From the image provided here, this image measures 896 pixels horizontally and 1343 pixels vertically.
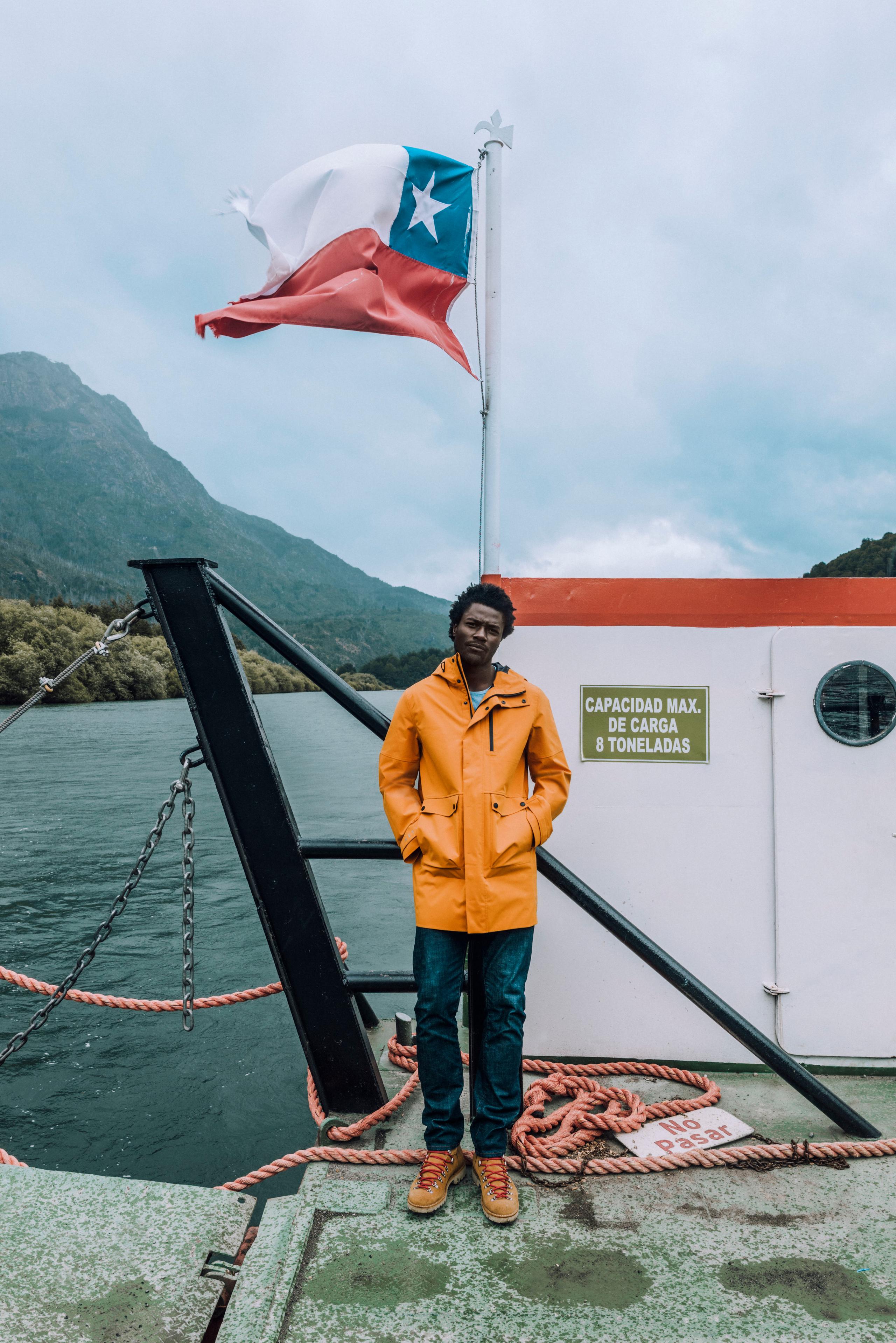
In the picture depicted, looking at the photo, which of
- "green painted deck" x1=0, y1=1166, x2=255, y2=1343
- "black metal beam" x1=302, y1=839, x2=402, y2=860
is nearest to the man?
"black metal beam" x1=302, y1=839, x2=402, y2=860

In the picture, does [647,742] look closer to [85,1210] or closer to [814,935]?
[814,935]

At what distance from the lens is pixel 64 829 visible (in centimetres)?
1677

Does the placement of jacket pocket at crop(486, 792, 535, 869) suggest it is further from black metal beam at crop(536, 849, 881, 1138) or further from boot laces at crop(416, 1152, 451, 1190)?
boot laces at crop(416, 1152, 451, 1190)

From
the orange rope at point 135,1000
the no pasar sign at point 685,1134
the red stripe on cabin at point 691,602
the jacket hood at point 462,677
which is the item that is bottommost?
the no pasar sign at point 685,1134

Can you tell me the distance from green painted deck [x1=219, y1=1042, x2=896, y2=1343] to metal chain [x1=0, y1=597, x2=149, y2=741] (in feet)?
4.59

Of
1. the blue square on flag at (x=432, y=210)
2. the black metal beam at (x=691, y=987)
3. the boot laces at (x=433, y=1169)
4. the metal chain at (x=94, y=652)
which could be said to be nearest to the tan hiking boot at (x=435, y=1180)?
the boot laces at (x=433, y=1169)

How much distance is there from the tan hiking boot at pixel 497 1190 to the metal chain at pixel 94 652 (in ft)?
5.46

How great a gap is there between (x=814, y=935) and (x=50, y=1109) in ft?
17.7

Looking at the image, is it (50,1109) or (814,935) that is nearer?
(814,935)

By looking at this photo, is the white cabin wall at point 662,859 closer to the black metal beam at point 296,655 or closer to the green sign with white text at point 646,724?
the green sign with white text at point 646,724

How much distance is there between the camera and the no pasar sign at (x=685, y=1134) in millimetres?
2516

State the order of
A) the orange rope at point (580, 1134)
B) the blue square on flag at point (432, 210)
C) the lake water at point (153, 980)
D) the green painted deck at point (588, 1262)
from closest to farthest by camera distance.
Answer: the green painted deck at point (588, 1262), the orange rope at point (580, 1134), the blue square on flag at point (432, 210), the lake water at point (153, 980)

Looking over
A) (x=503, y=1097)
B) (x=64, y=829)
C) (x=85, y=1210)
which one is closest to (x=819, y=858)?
(x=503, y=1097)

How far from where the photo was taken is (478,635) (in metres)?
2.35
